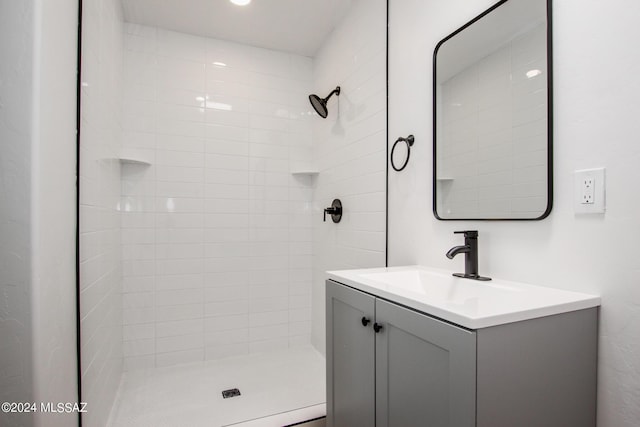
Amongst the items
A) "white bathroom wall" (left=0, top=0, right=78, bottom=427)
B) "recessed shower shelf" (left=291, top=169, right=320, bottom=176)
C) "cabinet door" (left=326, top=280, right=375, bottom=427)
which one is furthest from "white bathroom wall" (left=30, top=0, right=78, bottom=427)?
"recessed shower shelf" (left=291, top=169, right=320, bottom=176)

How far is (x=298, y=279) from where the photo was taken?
8.25 feet

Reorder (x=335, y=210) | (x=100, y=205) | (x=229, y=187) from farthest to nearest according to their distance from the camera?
1. (x=229, y=187)
2. (x=335, y=210)
3. (x=100, y=205)

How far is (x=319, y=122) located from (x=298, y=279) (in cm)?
120

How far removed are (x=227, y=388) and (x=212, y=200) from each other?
120 centimetres

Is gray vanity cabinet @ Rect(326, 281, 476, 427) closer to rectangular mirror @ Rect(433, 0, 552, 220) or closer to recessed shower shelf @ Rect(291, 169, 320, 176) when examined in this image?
rectangular mirror @ Rect(433, 0, 552, 220)

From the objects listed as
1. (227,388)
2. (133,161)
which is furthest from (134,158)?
(227,388)

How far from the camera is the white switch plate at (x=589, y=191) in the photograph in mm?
831

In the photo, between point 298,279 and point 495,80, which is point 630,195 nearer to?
point 495,80

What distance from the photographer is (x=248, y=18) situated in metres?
2.11

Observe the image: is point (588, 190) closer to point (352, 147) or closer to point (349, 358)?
point (349, 358)

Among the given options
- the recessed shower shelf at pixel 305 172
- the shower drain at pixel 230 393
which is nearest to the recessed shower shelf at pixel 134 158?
the recessed shower shelf at pixel 305 172

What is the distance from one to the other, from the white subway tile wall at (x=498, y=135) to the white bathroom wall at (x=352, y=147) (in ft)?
1.55

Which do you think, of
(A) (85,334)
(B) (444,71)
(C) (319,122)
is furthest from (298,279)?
(B) (444,71)

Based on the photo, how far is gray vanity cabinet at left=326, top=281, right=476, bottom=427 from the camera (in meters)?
0.70
